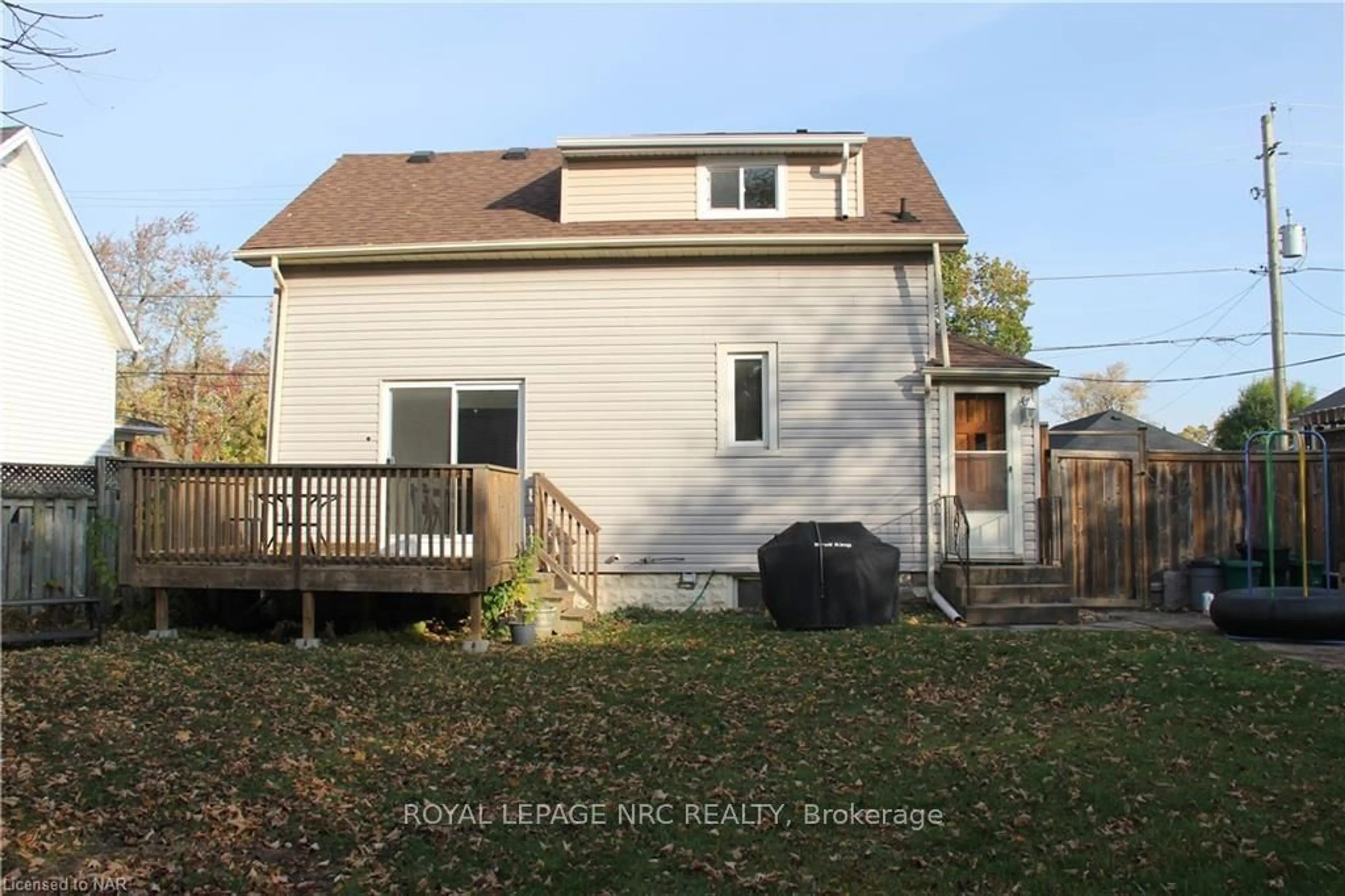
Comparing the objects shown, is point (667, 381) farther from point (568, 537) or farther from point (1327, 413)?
point (1327, 413)

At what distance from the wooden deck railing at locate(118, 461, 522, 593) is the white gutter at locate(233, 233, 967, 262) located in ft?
13.0

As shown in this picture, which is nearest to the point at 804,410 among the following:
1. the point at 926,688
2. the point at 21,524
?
the point at 926,688

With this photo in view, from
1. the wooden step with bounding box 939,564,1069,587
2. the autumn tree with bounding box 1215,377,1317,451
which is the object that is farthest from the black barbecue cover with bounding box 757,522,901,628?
the autumn tree with bounding box 1215,377,1317,451

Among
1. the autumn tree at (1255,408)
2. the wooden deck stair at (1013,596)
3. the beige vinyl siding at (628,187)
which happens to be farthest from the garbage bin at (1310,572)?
the autumn tree at (1255,408)

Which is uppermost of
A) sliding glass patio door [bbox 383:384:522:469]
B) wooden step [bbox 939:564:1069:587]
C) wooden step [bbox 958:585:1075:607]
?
sliding glass patio door [bbox 383:384:522:469]

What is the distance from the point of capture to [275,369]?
13.4m

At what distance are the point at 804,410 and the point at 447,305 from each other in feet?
15.0

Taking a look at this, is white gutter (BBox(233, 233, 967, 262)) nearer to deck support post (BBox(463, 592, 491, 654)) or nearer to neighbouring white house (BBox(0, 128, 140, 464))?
deck support post (BBox(463, 592, 491, 654))

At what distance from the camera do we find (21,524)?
410 inches

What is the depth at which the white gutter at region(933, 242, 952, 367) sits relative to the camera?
12.8m

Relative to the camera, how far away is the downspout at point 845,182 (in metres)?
13.4

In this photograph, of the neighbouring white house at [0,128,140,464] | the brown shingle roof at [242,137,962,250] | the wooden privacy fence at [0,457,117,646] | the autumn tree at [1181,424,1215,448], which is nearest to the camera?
the wooden privacy fence at [0,457,117,646]

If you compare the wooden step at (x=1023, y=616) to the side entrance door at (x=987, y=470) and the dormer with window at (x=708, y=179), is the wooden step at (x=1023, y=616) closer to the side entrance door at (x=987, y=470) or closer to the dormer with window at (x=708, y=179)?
the side entrance door at (x=987, y=470)

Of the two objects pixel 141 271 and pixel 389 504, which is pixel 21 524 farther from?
pixel 141 271
